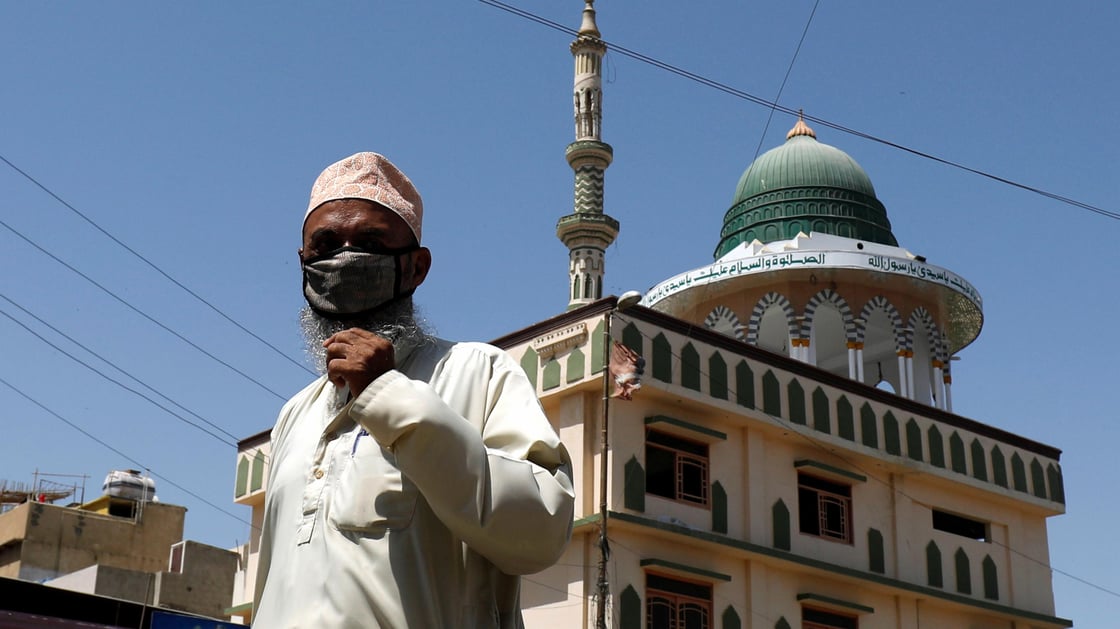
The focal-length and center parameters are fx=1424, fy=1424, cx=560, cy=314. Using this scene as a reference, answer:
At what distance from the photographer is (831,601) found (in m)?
22.5

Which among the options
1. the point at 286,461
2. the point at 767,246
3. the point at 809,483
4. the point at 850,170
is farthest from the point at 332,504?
the point at 850,170

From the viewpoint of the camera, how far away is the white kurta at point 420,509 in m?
2.44

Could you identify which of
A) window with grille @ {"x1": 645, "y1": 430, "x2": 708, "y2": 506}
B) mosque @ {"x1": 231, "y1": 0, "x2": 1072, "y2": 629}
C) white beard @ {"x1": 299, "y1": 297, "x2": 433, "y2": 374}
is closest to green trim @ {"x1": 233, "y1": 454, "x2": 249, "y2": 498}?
mosque @ {"x1": 231, "y1": 0, "x2": 1072, "y2": 629}

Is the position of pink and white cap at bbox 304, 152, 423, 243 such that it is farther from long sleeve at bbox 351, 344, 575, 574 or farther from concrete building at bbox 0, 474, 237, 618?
concrete building at bbox 0, 474, 237, 618

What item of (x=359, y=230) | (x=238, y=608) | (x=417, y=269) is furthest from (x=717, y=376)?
(x=359, y=230)

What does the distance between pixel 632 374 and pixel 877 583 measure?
599 cm

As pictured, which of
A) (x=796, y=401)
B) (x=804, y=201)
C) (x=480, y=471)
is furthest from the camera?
(x=804, y=201)

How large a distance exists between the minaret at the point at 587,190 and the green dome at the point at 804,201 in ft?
8.89

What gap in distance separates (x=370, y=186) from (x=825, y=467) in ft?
68.6

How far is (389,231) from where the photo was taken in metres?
2.83

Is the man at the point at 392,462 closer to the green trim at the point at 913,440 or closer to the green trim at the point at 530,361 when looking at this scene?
the green trim at the point at 530,361

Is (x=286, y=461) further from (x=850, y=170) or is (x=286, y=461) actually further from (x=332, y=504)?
(x=850, y=170)

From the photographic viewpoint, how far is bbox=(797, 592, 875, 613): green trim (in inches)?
877

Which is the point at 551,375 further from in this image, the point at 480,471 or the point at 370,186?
the point at 480,471
